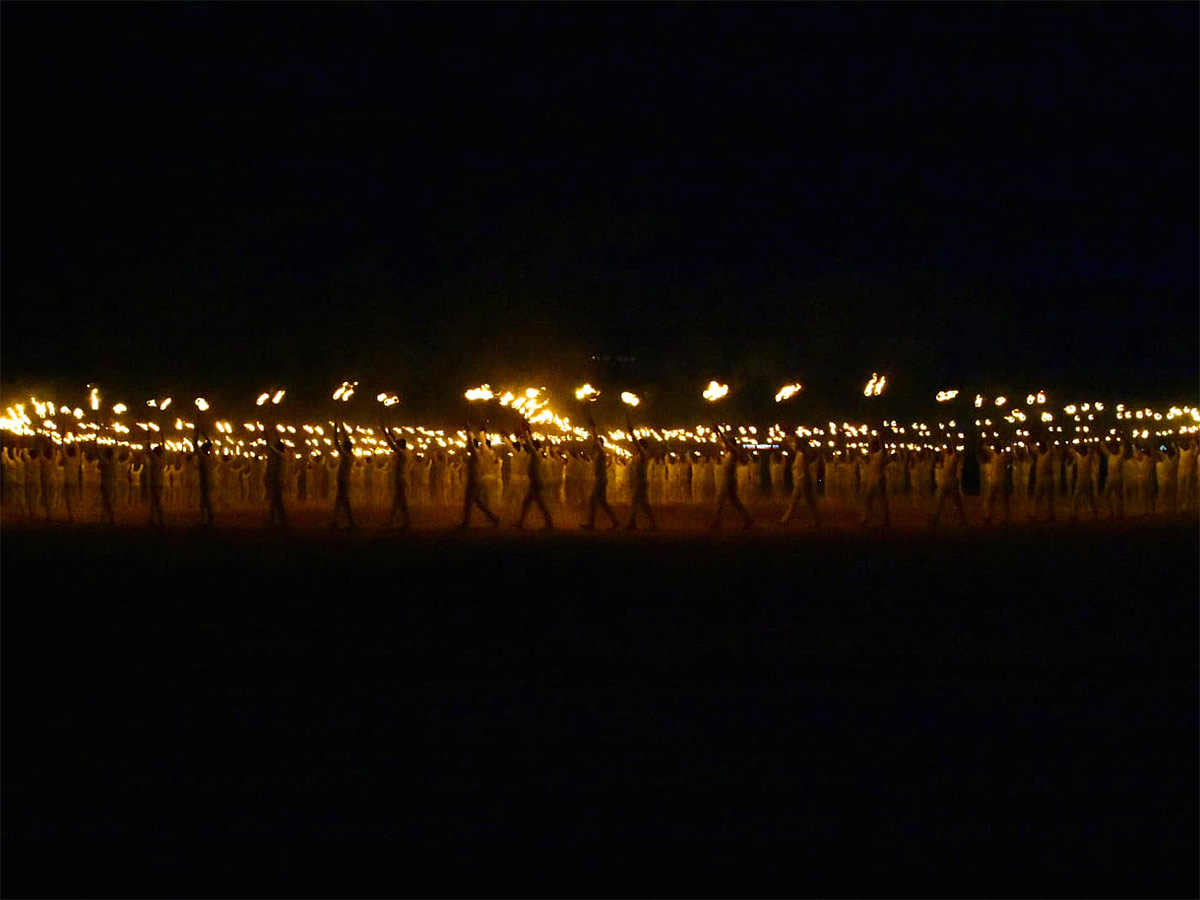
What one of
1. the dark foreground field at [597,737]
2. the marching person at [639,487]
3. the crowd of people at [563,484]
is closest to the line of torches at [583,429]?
the crowd of people at [563,484]

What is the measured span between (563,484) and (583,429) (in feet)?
63.0

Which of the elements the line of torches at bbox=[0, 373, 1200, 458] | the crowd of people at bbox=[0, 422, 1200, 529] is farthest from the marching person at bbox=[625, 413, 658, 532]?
the line of torches at bbox=[0, 373, 1200, 458]

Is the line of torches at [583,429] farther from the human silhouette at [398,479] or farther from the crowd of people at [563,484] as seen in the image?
the human silhouette at [398,479]

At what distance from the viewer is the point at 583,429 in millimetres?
49594

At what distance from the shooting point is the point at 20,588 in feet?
39.9

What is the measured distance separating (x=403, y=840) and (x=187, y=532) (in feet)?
54.1

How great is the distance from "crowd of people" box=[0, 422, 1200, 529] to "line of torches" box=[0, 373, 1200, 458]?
9.03 ft

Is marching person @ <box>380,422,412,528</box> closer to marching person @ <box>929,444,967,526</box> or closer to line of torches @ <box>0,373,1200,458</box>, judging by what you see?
marching person @ <box>929,444,967,526</box>

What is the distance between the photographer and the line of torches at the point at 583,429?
40812 mm

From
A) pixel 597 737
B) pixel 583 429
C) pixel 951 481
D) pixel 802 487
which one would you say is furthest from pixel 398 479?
pixel 583 429

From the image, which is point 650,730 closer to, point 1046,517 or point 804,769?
point 804,769

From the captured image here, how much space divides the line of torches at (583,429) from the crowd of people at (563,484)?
2.75 meters

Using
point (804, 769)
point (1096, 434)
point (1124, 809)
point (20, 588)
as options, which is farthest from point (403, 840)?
point (1096, 434)

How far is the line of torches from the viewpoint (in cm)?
4081
